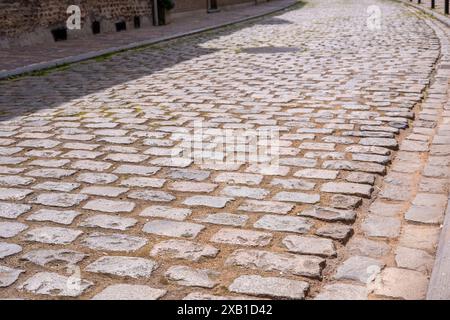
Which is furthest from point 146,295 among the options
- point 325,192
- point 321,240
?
point 325,192

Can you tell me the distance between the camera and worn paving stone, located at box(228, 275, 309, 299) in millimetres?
2715

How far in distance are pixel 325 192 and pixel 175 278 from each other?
1.50 metres

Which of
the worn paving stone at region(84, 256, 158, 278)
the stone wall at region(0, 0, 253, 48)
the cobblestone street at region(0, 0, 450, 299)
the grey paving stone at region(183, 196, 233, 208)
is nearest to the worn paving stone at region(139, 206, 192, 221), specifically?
the cobblestone street at region(0, 0, 450, 299)

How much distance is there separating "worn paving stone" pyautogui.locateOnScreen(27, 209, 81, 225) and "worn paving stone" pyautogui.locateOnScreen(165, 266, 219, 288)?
0.96m

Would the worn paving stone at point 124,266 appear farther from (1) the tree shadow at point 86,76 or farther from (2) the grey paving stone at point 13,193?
(1) the tree shadow at point 86,76

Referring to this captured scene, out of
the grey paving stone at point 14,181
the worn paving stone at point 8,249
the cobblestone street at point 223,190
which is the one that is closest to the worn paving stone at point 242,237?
the cobblestone street at point 223,190

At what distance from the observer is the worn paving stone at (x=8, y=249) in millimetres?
3190

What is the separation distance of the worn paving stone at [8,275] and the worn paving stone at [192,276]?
0.74 metres

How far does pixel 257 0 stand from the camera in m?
31.3

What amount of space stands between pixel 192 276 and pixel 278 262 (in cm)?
45

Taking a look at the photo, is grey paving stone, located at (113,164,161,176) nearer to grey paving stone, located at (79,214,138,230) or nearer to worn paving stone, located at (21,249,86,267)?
grey paving stone, located at (79,214,138,230)

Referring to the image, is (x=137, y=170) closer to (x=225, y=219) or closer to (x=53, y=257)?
(x=225, y=219)

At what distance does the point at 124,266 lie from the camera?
9.93ft

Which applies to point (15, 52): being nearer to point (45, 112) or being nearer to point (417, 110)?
point (45, 112)
